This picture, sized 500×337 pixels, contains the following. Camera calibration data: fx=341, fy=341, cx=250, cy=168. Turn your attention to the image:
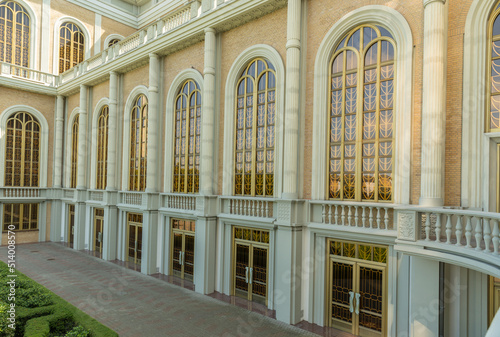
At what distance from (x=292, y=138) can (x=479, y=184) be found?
570 centimetres

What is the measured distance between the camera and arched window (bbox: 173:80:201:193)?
54.6 ft

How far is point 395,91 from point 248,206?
6.80 meters

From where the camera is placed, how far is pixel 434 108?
9.06 m

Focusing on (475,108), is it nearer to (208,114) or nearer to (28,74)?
(208,114)

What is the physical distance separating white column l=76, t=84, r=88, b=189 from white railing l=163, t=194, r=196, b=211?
9.91 meters

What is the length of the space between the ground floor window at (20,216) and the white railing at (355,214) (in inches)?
948

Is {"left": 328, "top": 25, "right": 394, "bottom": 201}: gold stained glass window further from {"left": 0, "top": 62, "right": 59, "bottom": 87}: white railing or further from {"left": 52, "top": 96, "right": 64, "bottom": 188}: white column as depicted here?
{"left": 0, "top": 62, "right": 59, "bottom": 87}: white railing

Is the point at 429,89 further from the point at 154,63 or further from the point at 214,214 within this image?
the point at 154,63

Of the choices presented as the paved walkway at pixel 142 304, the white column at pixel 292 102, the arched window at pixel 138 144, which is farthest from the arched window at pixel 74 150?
the white column at pixel 292 102

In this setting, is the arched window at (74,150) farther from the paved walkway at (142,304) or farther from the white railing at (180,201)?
the white railing at (180,201)

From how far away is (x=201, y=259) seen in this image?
14945mm

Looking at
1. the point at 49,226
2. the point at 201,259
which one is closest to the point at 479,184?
the point at 201,259

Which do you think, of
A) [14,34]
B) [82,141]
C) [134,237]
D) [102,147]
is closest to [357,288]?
[134,237]

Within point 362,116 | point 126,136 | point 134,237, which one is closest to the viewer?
point 362,116
